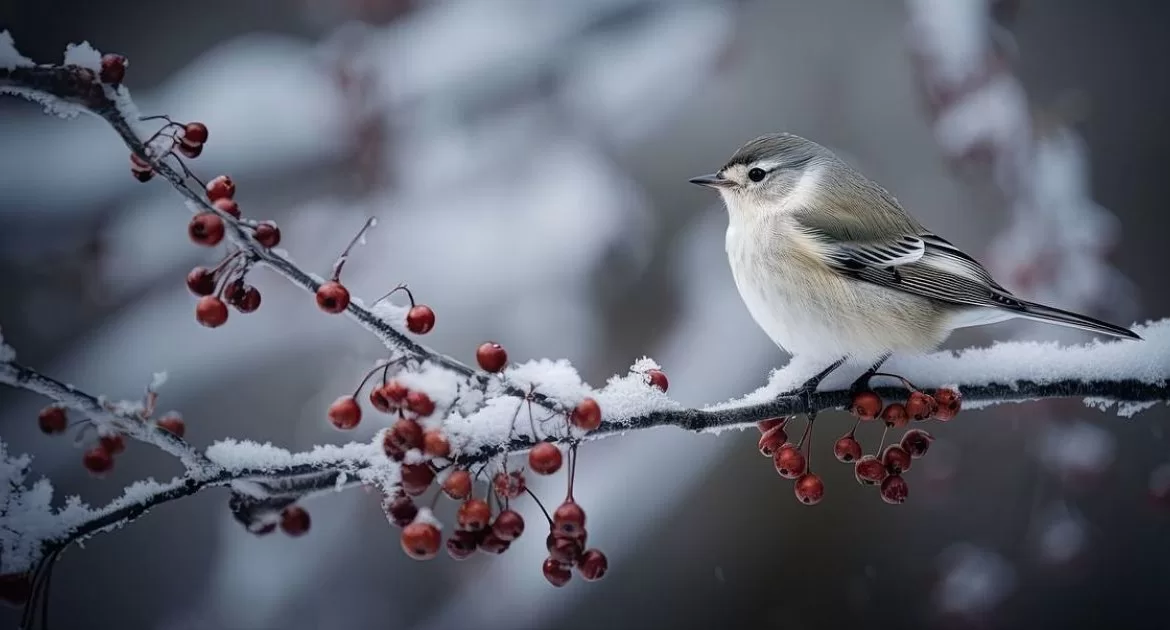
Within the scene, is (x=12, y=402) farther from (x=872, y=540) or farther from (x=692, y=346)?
(x=872, y=540)

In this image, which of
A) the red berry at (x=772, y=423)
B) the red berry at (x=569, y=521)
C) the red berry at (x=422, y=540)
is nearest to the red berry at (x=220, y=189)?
the red berry at (x=422, y=540)

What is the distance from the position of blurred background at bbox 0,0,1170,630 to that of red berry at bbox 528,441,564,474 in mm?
1592

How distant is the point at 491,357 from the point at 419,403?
110mm

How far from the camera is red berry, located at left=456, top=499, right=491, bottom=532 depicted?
3.17ft

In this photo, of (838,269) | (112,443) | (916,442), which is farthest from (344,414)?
(838,269)

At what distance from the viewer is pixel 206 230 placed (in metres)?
0.89

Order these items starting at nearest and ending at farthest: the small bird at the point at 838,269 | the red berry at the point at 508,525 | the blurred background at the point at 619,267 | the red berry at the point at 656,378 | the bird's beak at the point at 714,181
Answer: the red berry at the point at 508,525 < the red berry at the point at 656,378 < the small bird at the point at 838,269 < the bird's beak at the point at 714,181 < the blurred background at the point at 619,267

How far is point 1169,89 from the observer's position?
2562 millimetres

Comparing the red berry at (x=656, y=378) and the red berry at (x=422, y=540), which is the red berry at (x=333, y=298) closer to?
the red berry at (x=422, y=540)

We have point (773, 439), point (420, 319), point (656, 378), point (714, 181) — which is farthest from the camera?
point (714, 181)

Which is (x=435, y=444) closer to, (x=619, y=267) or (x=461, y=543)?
(x=461, y=543)

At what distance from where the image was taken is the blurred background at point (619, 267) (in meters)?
2.37

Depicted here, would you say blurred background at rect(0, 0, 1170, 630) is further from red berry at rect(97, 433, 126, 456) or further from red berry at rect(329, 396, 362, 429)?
red berry at rect(329, 396, 362, 429)

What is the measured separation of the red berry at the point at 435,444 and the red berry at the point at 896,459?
71 centimetres
